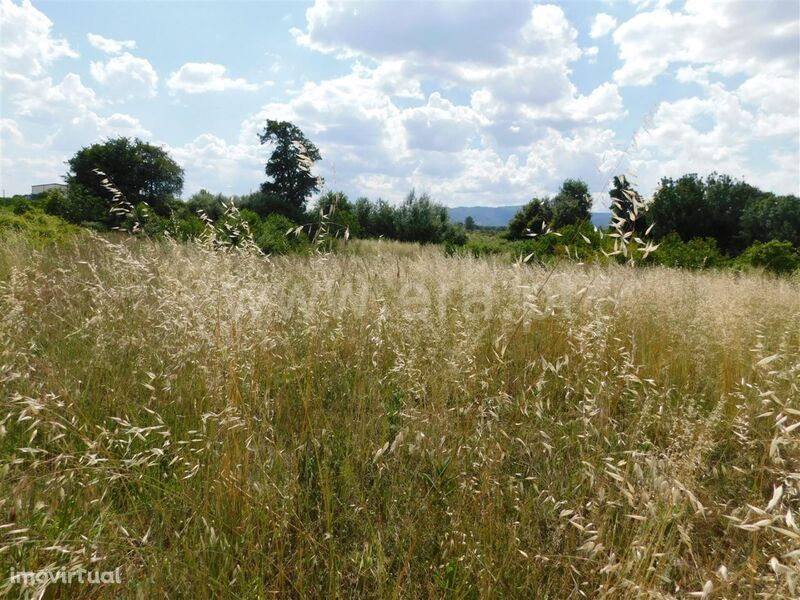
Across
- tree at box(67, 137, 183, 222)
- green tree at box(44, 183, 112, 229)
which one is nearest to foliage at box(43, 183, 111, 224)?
green tree at box(44, 183, 112, 229)

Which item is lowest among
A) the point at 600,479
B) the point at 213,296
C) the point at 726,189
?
the point at 600,479

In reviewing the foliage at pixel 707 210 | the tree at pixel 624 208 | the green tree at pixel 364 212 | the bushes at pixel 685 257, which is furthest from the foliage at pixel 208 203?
the foliage at pixel 707 210

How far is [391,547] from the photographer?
5.28ft

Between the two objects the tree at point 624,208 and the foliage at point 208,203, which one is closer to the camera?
the tree at point 624,208

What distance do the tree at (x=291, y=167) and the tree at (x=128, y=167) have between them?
21.5ft

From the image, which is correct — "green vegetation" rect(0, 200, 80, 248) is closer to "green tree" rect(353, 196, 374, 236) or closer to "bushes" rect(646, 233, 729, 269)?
"bushes" rect(646, 233, 729, 269)

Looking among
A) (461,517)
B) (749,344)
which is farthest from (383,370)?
(749,344)

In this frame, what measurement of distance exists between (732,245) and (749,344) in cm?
2708

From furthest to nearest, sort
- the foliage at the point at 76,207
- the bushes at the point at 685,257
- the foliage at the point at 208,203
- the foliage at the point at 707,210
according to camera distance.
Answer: the foliage at the point at 707,210, the foliage at the point at 208,203, the foliage at the point at 76,207, the bushes at the point at 685,257

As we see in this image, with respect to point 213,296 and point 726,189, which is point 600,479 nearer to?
point 213,296

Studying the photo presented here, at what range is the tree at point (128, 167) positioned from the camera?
21.9 metres

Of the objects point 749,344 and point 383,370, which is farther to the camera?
point 749,344

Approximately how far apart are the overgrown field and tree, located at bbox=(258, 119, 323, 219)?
67 centimetres

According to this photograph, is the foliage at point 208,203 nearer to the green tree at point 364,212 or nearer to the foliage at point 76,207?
the foliage at point 76,207
